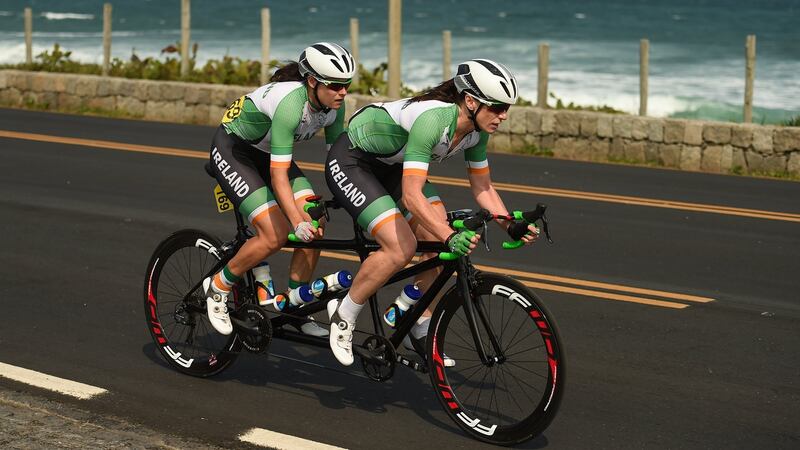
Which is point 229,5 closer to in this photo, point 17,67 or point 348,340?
point 17,67

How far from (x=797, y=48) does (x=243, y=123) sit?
215ft

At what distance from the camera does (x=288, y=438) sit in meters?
6.10

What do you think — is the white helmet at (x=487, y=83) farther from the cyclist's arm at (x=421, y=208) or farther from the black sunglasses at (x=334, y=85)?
the black sunglasses at (x=334, y=85)

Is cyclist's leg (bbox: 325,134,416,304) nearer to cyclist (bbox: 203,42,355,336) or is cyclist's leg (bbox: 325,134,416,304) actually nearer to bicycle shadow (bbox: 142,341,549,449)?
cyclist (bbox: 203,42,355,336)

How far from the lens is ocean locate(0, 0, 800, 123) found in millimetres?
49409

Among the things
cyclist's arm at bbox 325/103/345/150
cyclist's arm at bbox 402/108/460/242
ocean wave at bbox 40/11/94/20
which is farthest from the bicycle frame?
ocean wave at bbox 40/11/94/20

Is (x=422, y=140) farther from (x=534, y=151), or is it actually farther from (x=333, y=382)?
(x=534, y=151)

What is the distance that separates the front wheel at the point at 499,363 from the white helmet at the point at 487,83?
0.87 m

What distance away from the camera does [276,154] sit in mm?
6508

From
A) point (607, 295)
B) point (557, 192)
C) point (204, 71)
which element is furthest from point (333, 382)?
point (204, 71)

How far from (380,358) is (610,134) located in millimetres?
12272

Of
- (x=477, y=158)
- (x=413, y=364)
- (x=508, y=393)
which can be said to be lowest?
(x=508, y=393)

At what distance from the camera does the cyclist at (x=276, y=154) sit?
6.51 meters

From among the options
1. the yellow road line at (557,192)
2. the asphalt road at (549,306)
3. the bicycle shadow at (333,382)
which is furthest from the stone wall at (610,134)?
the bicycle shadow at (333,382)
